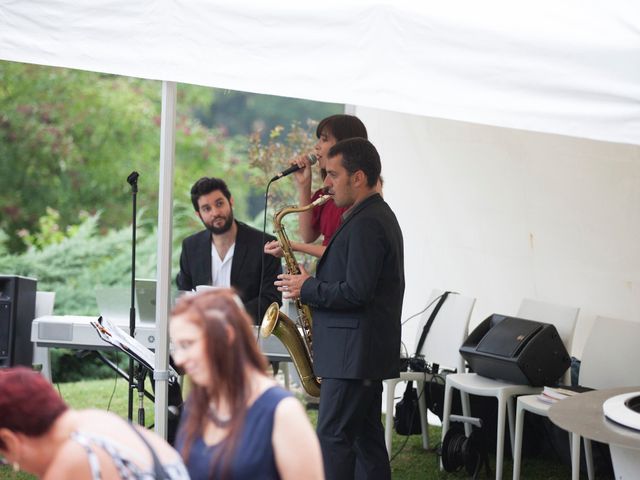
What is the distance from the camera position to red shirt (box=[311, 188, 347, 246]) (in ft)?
15.9

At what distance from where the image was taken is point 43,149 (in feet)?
42.0

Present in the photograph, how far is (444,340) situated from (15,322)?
2.28 metres

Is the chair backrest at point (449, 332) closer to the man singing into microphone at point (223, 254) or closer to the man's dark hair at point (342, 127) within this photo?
the man singing into microphone at point (223, 254)

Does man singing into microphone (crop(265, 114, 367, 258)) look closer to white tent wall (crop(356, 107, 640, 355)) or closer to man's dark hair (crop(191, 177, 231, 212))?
man's dark hair (crop(191, 177, 231, 212))

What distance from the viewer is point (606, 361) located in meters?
5.22

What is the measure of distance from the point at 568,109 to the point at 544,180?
2635mm

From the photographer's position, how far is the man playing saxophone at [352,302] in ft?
13.3

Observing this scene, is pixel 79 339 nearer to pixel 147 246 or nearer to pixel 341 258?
pixel 341 258

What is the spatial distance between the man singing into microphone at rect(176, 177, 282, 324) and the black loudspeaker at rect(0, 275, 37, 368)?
836 millimetres

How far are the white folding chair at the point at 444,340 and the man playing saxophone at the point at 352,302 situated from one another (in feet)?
4.81

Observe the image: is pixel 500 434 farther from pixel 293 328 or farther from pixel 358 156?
pixel 358 156

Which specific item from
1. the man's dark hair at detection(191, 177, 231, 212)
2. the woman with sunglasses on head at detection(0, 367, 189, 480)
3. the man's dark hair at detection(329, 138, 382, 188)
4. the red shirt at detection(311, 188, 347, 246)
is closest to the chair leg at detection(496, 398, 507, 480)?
the red shirt at detection(311, 188, 347, 246)

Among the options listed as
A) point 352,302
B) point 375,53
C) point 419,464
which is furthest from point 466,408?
point 375,53

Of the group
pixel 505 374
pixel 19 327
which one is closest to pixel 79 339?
pixel 19 327
